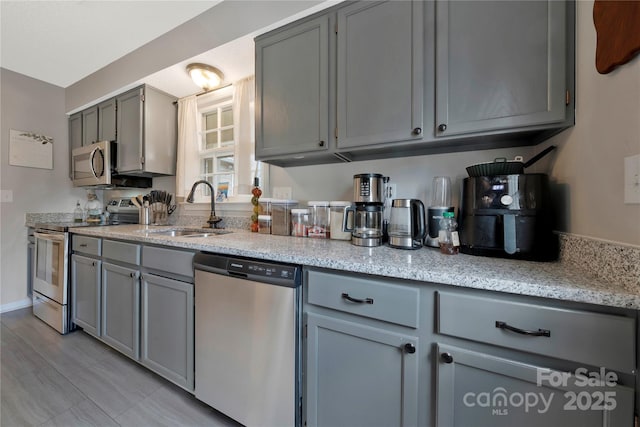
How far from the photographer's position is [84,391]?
1404 millimetres

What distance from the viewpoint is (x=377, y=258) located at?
961 mm

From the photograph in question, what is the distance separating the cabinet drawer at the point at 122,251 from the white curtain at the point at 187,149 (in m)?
0.79

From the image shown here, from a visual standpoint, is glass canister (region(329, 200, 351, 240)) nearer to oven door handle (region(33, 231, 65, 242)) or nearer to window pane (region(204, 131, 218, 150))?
window pane (region(204, 131, 218, 150))

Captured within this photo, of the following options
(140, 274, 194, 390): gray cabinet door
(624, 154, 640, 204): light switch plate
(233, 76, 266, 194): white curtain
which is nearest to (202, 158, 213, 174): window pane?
(233, 76, 266, 194): white curtain

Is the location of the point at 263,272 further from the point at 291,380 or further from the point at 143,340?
the point at 143,340

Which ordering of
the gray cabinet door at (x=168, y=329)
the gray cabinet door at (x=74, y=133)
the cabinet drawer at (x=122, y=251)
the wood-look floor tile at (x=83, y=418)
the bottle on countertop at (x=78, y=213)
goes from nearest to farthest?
the wood-look floor tile at (x=83, y=418) → the gray cabinet door at (x=168, y=329) → the cabinet drawer at (x=122, y=251) → the gray cabinet door at (x=74, y=133) → the bottle on countertop at (x=78, y=213)

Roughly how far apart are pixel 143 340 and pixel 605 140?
7.93 feet

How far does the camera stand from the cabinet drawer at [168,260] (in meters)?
1.31

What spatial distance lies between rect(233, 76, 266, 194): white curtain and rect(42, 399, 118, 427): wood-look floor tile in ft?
5.18

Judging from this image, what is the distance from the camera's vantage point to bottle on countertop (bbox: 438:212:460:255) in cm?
107

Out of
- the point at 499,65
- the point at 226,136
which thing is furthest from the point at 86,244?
the point at 499,65

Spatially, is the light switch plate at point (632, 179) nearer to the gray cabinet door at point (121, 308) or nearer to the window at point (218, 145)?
the window at point (218, 145)

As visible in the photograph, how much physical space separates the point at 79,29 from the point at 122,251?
→ 6.62ft

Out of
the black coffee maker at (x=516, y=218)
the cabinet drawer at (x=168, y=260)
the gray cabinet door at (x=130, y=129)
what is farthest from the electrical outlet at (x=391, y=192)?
the gray cabinet door at (x=130, y=129)
